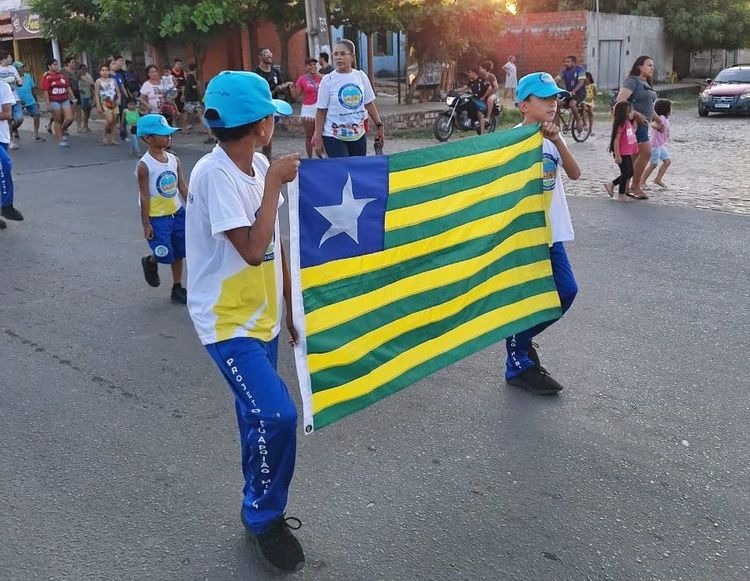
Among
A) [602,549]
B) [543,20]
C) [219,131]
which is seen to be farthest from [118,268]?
[543,20]

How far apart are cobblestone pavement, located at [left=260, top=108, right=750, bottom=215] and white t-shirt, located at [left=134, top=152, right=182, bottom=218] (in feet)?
20.3

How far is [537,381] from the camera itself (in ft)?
14.3

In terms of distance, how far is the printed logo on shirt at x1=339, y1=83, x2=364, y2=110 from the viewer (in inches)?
326

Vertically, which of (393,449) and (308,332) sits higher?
(308,332)

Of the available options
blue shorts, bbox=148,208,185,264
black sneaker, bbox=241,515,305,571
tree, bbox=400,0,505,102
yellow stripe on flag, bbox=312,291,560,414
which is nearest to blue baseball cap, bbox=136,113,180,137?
blue shorts, bbox=148,208,185,264

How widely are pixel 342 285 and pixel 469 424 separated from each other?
1298 mm

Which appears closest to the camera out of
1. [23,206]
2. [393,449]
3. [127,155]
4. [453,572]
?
[453,572]

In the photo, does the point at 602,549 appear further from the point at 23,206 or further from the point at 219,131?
the point at 23,206

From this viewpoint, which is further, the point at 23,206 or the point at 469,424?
the point at 23,206

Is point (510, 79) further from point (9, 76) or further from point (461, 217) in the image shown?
point (461, 217)

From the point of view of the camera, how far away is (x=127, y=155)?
49.9ft

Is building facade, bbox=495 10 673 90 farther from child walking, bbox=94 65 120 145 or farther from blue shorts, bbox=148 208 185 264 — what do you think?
blue shorts, bbox=148 208 185 264

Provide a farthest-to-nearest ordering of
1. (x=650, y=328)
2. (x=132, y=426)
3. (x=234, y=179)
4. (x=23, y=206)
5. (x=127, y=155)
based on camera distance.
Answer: (x=127, y=155), (x=23, y=206), (x=650, y=328), (x=132, y=426), (x=234, y=179)

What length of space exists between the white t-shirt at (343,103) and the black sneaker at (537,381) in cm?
469
